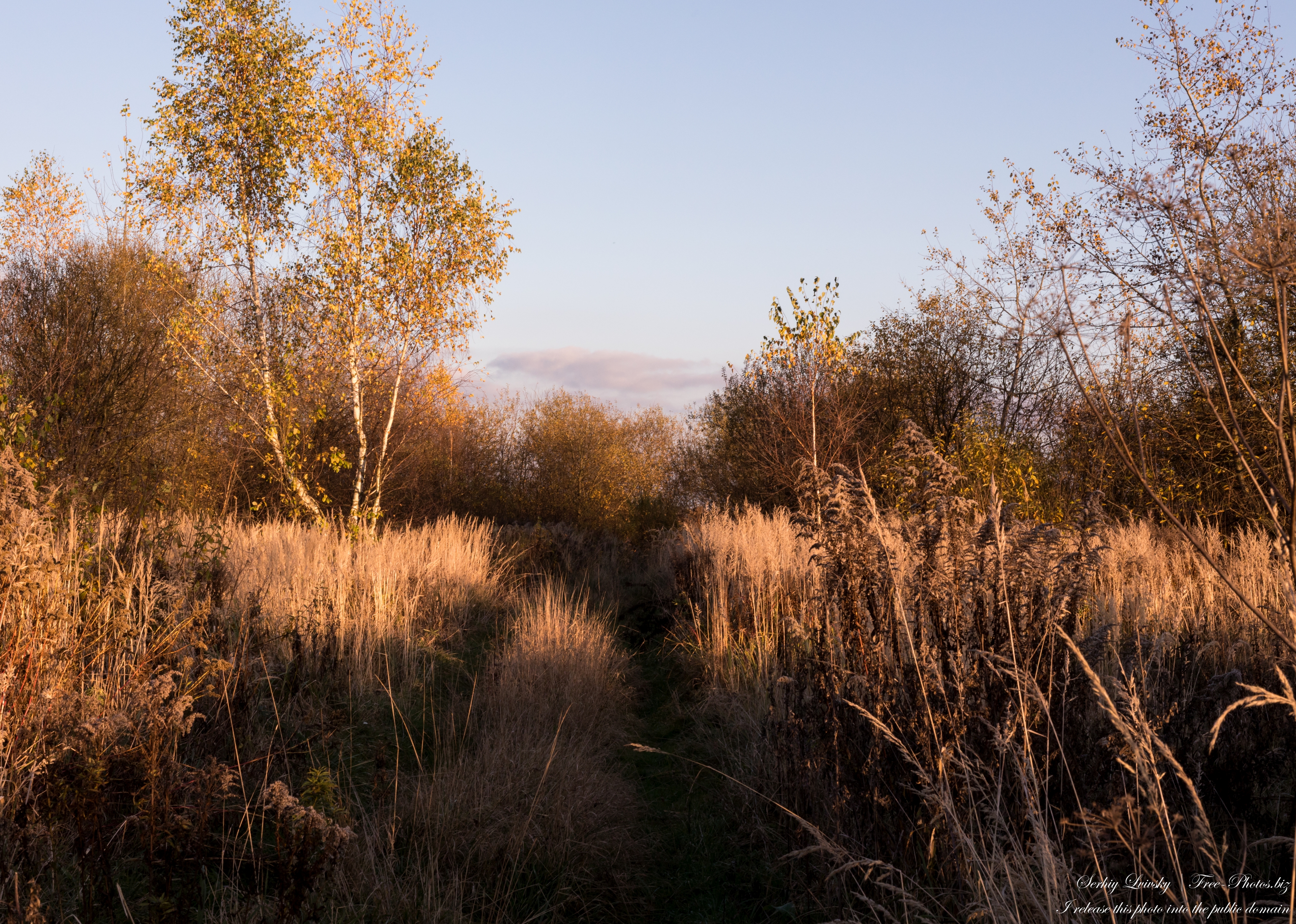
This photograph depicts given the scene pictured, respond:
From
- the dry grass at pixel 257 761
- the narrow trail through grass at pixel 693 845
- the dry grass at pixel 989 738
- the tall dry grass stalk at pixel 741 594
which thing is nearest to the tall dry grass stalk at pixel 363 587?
the dry grass at pixel 257 761

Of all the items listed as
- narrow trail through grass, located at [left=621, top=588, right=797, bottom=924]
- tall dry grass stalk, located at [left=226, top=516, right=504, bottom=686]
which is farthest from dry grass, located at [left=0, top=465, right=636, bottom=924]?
narrow trail through grass, located at [left=621, top=588, right=797, bottom=924]

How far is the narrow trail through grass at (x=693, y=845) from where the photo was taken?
3.41m

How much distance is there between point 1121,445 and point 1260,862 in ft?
6.52

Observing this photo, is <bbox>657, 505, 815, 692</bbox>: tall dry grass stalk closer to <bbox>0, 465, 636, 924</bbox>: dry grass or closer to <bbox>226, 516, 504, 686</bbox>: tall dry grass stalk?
<bbox>0, 465, 636, 924</bbox>: dry grass

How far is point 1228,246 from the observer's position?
1744 mm

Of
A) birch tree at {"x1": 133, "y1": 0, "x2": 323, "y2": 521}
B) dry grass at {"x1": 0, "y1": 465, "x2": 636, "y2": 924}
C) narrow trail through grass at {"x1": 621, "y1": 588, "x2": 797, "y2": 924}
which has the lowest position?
narrow trail through grass at {"x1": 621, "y1": 588, "x2": 797, "y2": 924}

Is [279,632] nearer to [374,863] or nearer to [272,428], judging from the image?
[374,863]

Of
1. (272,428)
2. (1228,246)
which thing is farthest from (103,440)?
(1228,246)

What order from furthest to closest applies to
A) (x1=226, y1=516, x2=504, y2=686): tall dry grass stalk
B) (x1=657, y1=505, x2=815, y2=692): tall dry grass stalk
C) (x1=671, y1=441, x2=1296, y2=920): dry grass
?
(x1=657, y1=505, x2=815, y2=692): tall dry grass stalk → (x1=226, y1=516, x2=504, y2=686): tall dry grass stalk → (x1=671, y1=441, x2=1296, y2=920): dry grass

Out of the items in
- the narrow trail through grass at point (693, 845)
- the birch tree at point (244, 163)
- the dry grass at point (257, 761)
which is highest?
the birch tree at point (244, 163)

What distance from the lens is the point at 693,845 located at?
3994mm

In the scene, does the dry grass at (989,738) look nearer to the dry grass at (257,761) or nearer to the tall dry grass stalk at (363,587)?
the dry grass at (257,761)

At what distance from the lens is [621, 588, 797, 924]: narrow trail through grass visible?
3.41 meters

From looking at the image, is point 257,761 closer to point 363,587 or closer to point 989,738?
point 989,738
